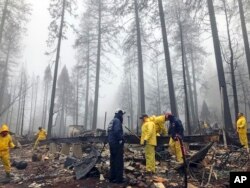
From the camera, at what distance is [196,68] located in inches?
1447

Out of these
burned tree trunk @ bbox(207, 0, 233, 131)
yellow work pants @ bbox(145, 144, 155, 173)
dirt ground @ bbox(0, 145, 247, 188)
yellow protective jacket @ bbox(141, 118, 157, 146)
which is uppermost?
burned tree trunk @ bbox(207, 0, 233, 131)

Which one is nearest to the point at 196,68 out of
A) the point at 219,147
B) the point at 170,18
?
the point at 170,18

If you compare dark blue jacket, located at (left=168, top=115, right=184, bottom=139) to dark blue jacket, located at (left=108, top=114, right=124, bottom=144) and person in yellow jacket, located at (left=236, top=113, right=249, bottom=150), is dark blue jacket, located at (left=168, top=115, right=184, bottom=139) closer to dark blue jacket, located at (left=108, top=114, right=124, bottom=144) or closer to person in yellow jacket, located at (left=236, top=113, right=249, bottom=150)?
dark blue jacket, located at (left=108, top=114, right=124, bottom=144)

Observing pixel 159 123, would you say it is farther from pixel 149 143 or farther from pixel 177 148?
pixel 149 143

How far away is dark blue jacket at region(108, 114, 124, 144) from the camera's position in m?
8.60

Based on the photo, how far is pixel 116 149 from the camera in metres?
8.53

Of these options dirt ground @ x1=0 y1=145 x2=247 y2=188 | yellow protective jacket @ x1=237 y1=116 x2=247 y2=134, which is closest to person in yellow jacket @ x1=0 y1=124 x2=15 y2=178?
dirt ground @ x1=0 y1=145 x2=247 y2=188

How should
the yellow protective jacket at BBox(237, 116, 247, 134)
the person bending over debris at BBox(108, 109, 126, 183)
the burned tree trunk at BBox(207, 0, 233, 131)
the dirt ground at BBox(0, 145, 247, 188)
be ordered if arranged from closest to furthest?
1. the dirt ground at BBox(0, 145, 247, 188)
2. the person bending over debris at BBox(108, 109, 126, 183)
3. the yellow protective jacket at BBox(237, 116, 247, 134)
4. the burned tree trunk at BBox(207, 0, 233, 131)

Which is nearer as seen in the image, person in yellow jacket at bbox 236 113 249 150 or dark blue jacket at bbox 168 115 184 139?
dark blue jacket at bbox 168 115 184 139

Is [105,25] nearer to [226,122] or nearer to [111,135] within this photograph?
[226,122]

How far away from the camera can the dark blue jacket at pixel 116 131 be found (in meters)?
8.60

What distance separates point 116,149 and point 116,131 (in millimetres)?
519

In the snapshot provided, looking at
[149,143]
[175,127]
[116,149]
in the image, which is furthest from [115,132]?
[175,127]

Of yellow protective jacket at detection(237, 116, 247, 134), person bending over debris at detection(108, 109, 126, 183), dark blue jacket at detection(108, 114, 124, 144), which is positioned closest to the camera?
person bending over debris at detection(108, 109, 126, 183)
